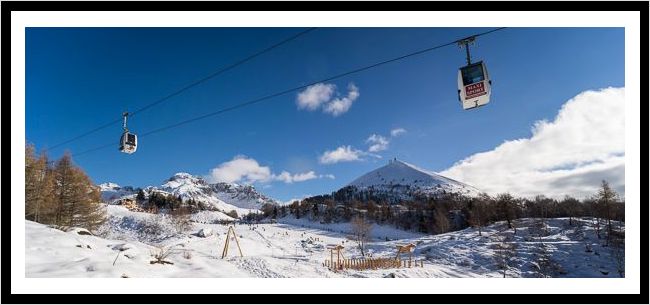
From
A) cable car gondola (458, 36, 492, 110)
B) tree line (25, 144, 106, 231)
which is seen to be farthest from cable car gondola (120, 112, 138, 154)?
tree line (25, 144, 106, 231)

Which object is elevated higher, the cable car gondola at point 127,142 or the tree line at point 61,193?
the cable car gondola at point 127,142

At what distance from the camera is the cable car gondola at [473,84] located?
690cm

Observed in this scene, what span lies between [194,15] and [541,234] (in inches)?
2032

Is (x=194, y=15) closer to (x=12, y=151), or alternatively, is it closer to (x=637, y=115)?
(x=12, y=151)

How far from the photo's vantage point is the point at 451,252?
3944 centimetres

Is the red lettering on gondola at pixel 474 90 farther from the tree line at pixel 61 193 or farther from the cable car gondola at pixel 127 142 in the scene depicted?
the tree line at pixel 61 193

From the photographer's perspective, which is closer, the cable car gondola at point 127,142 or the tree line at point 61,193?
the cable car gondola at point 127,142

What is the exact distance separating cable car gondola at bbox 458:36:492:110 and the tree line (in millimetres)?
30343

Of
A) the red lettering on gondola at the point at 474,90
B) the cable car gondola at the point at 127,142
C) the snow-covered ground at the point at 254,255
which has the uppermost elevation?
the red lettering on gondola at the point at 474,90

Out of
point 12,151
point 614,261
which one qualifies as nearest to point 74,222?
point 12,151

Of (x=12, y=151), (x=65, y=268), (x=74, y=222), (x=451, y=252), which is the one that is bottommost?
(x=451, y=252)

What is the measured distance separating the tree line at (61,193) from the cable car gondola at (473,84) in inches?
1195

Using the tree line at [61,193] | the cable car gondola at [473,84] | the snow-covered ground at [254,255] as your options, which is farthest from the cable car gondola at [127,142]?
the tree line at [61,193]

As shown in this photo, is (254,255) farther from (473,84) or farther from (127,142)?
(473,84)
